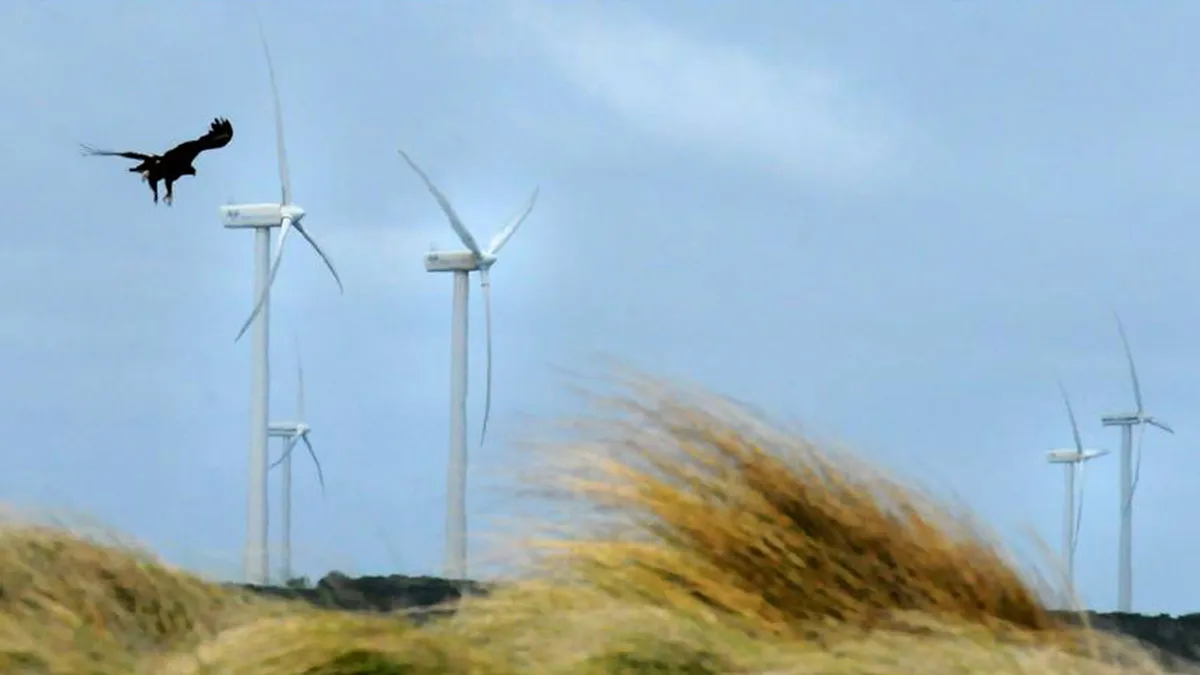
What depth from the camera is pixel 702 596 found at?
730 cm

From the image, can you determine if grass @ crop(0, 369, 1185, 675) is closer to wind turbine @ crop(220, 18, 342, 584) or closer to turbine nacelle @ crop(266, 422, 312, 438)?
wind turbine @ crop(220, 18, 342, 584)

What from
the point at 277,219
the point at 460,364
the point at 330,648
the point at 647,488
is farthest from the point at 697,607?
the point at 277,219

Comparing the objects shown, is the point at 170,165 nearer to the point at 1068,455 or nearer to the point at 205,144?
the point at 205,144

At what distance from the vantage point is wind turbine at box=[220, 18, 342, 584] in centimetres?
1525

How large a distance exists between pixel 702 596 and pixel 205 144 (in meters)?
8.72

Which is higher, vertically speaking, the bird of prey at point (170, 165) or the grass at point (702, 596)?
the bird of prey at point (170, 165)

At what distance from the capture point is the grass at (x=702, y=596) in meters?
6.43

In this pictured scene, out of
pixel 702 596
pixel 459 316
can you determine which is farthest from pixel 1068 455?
pixel 702 596

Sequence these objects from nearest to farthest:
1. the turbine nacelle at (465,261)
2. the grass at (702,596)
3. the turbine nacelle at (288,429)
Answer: the grass at (702,596)
the turbine nacelle at (465,261)
the turbine nacelle at (288,429)

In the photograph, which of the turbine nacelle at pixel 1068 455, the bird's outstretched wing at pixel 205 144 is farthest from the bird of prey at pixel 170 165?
the turbine nacelle at pixel 1068 455

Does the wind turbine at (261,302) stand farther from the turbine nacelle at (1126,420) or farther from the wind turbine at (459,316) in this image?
the turbine nacelle at (1126,420)

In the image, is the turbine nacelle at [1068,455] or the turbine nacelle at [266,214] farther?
the turbine nacelle at [1068,455]

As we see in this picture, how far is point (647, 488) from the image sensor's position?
751 centimetres

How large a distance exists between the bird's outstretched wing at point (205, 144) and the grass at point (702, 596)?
715cm
